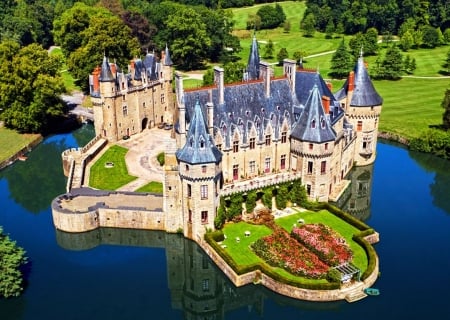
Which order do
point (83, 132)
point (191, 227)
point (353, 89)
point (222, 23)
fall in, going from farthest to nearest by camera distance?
point (222, 23) → point (83, 132) → point (353, 89) → point (191, 227)

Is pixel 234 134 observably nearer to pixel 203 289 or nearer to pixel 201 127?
pixel 201 127

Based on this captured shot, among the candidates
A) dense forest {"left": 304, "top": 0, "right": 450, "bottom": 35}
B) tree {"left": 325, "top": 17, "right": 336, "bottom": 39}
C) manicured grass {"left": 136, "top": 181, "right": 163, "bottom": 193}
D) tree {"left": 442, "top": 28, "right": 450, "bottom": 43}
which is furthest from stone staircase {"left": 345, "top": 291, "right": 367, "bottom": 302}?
tree {"left": 325, "top": 17, "right": 336, "bottom": 39}

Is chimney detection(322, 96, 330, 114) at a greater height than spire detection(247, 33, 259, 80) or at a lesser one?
lesser

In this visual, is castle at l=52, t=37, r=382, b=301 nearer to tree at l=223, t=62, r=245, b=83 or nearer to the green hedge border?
the green hedge border

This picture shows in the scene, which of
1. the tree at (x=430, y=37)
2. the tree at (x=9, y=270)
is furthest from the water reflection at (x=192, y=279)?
the tree at (x=430, y=37)

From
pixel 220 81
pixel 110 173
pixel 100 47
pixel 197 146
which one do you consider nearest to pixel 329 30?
pixel 100 47

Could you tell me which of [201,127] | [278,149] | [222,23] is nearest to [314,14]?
[222,23]
